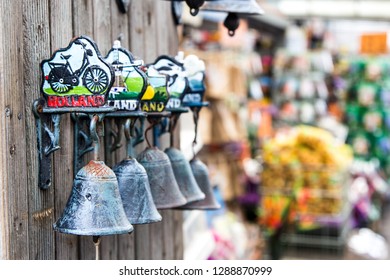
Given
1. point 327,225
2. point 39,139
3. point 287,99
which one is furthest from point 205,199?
point 287,99

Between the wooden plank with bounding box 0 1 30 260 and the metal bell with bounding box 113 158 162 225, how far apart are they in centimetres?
24

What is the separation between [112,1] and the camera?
6.68 ft

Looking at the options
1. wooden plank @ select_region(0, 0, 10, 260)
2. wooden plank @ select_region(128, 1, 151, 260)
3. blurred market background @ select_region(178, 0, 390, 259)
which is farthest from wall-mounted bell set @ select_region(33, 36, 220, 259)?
blurred market background @ select_region(178, 0, 390, 259)

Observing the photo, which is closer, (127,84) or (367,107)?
(127,84)

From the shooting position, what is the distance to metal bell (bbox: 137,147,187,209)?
189 cm

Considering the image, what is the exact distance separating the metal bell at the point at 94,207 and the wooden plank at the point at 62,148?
163 mm

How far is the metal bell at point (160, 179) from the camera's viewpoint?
1.89 meters

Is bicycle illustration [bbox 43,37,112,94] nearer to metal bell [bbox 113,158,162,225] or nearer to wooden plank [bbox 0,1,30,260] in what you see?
wooden plank [bbox 0,1,30,260]

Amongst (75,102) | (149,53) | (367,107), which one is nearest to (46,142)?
(75,102)

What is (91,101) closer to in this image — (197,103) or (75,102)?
(75,102)

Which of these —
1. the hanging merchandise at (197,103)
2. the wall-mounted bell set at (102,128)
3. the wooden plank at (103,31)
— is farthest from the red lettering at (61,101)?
the hanging merchandise at (197,103)

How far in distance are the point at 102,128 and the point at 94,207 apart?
0.19 meters

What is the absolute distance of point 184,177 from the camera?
2084 mm

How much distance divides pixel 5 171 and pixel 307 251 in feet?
16.9
